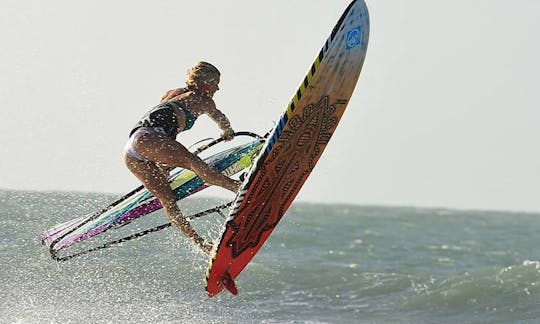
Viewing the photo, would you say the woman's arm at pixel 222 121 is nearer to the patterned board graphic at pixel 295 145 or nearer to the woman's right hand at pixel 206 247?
the patterned board graphic at pixel 295 145

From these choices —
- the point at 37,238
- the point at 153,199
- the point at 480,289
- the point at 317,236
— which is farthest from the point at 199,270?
the point at 317,236

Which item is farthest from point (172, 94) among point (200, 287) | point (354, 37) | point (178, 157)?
point (200, 287)

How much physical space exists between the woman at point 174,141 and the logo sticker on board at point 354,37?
115 cm

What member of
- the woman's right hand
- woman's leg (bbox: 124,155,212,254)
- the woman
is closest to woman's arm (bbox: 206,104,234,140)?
the woman

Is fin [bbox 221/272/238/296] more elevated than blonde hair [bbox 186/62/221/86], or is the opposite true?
blonde hair [bbox 186/62/221/86]

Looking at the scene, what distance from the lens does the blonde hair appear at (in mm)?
7250

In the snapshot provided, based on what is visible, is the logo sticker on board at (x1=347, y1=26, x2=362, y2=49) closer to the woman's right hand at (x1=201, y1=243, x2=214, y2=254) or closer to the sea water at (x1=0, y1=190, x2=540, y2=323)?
the woman's right hand at (x1=201, y1=243, x2=214, y2=254)

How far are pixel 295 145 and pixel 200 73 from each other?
3.19ft

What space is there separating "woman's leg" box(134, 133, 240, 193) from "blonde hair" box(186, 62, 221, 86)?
55 cm

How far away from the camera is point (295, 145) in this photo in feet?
23.4

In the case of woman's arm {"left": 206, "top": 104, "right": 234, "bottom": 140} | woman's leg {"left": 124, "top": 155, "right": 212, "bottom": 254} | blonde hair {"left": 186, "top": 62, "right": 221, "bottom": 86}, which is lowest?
woman's leg {"left": 124, "top": 155, "right": 212, "bottom": 254}

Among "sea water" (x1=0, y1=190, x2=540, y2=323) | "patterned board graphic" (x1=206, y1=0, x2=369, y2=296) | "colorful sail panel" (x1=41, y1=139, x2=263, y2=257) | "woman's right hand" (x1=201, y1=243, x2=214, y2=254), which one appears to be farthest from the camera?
"sea water" (x1=0, y1=190, x2=540, y2=323)

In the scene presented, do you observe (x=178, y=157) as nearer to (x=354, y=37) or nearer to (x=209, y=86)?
(x=209, y=86)

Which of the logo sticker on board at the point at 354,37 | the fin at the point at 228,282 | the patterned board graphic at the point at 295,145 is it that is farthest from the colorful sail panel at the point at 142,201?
the logo sticker on board at the point at 354,37
